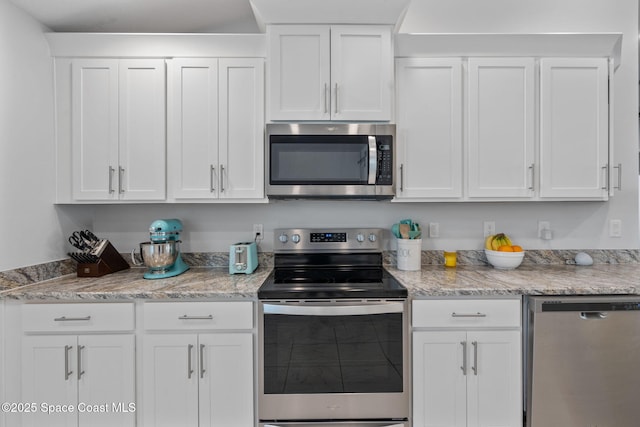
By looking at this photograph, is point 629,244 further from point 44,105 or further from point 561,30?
point 44,105

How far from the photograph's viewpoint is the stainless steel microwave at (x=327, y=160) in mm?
1882

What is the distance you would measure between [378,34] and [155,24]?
1469 mm

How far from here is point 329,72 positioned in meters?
1.88

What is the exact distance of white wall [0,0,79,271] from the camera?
5.51 ft

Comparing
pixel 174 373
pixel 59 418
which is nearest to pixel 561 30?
pixel 174 373

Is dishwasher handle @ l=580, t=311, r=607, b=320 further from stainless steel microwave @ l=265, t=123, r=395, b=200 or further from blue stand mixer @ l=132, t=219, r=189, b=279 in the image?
blue stand mixer @ l=132, t=219, r=189, b=279

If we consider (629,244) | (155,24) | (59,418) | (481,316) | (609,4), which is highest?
(609,4)

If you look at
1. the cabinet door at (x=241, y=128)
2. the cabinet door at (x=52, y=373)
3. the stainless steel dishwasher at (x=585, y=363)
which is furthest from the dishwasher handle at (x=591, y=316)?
the cabinet door at (x=52, y=373)

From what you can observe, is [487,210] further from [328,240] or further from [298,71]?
[298,71]

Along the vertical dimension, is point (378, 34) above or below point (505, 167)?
above

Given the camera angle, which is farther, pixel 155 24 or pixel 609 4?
pixel 609 4

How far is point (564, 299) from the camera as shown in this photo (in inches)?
62.3

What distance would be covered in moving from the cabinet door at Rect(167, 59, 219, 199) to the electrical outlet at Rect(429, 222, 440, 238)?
1488 millimetres

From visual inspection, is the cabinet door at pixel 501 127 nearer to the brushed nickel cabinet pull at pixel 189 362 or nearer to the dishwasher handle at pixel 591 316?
the dishwasher handle at pixel 591 316
